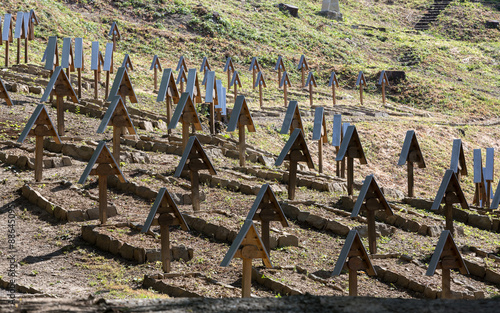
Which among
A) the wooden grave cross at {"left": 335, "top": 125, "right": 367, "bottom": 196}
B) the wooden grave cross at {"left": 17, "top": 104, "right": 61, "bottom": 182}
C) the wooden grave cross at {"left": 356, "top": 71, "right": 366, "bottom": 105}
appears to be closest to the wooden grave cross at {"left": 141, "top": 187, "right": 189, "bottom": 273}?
the wooden grave cross at {"left": 17, "top": 104, "right": 61, "bottom": 182}

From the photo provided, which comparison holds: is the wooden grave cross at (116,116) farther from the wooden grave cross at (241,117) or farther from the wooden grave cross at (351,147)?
the wooden grave cross at (351,147)

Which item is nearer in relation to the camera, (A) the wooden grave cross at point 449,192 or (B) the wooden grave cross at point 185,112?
(A) the wooden grave cross at point 449,192

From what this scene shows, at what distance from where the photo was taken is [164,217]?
10.2 meters

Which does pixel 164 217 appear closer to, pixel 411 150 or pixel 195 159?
pixel 195 159

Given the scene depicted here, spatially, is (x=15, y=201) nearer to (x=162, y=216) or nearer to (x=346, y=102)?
(x=162, y=216)

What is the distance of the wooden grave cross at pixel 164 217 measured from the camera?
1003cm

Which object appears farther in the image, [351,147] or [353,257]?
[351,147]

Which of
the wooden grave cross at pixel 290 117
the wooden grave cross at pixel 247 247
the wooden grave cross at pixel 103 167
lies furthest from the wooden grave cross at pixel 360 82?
the wooden grave cross at pixel 247 247

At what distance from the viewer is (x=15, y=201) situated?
46.7 feet

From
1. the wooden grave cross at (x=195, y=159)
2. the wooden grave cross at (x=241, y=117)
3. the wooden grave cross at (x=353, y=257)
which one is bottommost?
the wooden grave cross at (x=353, y=257)

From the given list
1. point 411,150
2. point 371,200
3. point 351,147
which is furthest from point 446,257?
point 411,150

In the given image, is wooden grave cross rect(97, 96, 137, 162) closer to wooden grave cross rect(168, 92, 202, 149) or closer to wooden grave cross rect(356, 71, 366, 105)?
wooden grave cross rect(168, 92, 202, 149)

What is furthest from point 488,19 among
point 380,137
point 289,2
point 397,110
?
point 380,137

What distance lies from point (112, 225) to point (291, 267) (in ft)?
12.5
